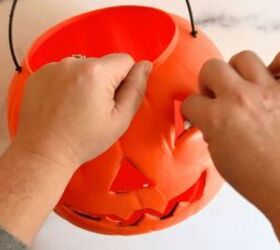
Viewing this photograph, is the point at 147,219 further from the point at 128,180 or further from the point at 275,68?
the point at 275,68

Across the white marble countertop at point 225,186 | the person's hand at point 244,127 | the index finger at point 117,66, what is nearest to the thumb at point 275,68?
the person's hand at point 244,127

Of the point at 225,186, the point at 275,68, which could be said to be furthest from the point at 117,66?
the point at 225,186

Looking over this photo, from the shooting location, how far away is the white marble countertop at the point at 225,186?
0.78 m

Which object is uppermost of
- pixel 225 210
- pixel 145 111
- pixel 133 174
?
pixel 145 111

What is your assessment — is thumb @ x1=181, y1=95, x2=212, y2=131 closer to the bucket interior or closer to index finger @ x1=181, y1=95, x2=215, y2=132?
index finger @ x1=181, y1=95, x2=215, y2=132

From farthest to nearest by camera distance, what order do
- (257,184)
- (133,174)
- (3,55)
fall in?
(3,55) → (133,174) → (257,184)

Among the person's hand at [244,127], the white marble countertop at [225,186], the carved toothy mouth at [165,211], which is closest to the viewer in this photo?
the person's hand at [244,127]

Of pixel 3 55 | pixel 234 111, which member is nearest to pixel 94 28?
pixel 3 55

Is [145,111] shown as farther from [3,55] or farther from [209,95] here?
[3,55]

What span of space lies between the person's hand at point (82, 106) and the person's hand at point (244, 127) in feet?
0.19

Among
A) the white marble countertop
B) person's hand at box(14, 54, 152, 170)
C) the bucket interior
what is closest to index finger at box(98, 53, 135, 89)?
person's hand at box(14, 54, 152, 170)

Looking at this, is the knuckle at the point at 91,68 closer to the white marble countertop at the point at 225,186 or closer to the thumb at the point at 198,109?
the thumb at the point at 198,109

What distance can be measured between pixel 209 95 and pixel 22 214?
0.19 m

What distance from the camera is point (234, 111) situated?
47cm
